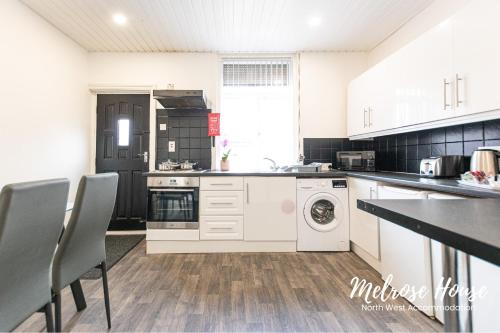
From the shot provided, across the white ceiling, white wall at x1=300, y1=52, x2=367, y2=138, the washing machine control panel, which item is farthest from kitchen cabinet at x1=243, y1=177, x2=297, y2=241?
the white ceiling

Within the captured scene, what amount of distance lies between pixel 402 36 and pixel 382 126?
119 cm

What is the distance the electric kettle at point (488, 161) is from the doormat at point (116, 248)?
3159mm

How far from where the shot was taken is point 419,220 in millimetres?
641

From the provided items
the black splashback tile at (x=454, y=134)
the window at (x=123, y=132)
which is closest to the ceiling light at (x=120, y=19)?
the window at (x=123, y=132)

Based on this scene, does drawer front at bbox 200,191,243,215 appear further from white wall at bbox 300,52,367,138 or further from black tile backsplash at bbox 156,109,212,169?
white wall at bbox 300,52,367,138

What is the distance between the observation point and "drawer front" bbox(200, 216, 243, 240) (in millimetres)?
2795

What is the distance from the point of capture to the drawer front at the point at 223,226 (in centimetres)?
279

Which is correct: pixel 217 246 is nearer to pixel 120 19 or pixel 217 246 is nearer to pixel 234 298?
pixel 234 298

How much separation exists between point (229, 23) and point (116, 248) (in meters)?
2.98

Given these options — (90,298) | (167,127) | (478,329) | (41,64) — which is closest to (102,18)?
(41,64)

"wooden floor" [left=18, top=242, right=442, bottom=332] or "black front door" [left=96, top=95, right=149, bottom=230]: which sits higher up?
"black front door" [left=96, top=95, right=149, bottom=230]

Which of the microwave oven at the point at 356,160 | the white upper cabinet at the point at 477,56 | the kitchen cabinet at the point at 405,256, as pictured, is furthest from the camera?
the microwave oven at the point at 356,160

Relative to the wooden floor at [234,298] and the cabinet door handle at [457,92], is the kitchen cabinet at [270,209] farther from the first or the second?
the cabinet door handle at [457,92]

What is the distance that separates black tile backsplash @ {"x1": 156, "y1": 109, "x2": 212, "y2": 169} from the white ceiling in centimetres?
93
